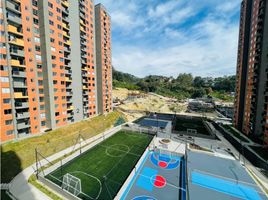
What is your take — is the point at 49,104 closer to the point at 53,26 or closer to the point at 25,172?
the point at 25,172

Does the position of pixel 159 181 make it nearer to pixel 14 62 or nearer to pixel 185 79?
pixel 14 62

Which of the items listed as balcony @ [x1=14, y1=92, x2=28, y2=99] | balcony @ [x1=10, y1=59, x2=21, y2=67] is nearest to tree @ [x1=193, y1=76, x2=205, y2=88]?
balcony @ [x1=14, y1=92, x2=28, y2=99]

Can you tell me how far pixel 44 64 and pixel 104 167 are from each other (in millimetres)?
26066

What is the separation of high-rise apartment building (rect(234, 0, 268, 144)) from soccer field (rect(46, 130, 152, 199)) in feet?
90.0

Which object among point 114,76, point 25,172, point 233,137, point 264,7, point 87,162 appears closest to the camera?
point 25,172

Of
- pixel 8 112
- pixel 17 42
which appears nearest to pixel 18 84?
pixel 8 112

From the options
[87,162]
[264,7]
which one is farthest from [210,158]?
[264,7]

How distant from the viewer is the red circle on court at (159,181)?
18.4 m

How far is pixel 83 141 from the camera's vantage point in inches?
1228

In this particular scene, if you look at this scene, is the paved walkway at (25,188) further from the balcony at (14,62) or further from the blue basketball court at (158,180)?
the balcony at (14,62)

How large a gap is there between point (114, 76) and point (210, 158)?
11768cm

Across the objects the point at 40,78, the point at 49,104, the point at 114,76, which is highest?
the point at 114,76

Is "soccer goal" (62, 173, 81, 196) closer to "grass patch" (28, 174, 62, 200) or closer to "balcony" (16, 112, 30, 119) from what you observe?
"grass patch" (28, 174, 62, 200)

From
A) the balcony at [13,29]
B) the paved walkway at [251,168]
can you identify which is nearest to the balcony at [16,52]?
the balcony at [13,29]
